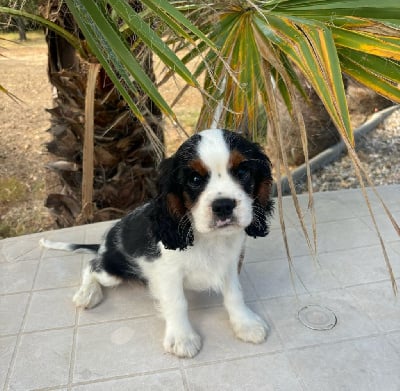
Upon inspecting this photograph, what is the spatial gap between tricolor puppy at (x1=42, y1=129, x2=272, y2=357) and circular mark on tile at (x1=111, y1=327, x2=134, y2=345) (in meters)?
0.22

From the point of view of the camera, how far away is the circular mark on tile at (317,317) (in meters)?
2.44

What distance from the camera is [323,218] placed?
366 cm

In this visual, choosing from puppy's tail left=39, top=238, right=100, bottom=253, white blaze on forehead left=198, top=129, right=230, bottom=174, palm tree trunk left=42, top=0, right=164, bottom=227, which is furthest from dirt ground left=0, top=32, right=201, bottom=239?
white blaze on forehead left=198, top=129, right=230, bottom=174

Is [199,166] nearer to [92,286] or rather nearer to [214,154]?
[214,154]

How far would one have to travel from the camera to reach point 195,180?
78.3 inches

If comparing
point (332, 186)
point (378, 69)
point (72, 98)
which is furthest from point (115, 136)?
point (332, 186)

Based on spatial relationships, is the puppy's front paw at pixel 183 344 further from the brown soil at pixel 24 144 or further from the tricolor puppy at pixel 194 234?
the brown soil at pixel 24 144

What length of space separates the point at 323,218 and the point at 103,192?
186 centimetres

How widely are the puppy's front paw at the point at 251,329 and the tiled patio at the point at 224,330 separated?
4 centimetres

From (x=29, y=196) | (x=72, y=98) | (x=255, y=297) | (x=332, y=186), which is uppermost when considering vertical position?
(x=72, y=98)

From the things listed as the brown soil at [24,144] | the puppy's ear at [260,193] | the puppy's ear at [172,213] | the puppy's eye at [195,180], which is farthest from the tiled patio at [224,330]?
the brown soil at [24,144]

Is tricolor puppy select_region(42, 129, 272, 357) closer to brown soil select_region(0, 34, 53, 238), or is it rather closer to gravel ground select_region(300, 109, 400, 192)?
brown soil select_region(0, 34, 53, 238)

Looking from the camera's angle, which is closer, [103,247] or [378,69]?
[378,69]

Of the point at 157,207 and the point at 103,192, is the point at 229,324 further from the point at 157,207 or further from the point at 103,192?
the point at 103,192
